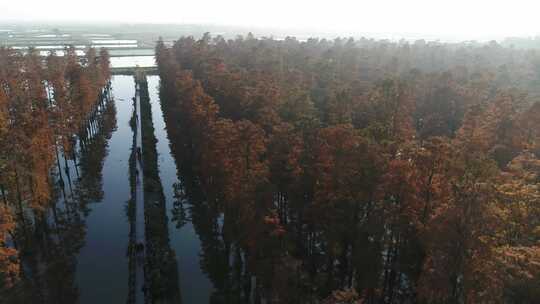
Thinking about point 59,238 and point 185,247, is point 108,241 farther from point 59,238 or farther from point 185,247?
point 185,247

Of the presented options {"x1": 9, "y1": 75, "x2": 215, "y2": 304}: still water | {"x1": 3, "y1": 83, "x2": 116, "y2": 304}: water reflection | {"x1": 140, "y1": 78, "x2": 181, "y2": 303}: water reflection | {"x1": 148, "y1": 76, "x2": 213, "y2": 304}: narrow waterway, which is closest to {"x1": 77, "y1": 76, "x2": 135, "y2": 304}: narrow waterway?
{"x1": 9, "y1": 75, "x2": 215, "y2": 304}: still water

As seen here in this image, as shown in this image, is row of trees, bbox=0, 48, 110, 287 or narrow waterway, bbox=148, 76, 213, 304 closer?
narrow waterway, bbox=148, 76, 213, 304

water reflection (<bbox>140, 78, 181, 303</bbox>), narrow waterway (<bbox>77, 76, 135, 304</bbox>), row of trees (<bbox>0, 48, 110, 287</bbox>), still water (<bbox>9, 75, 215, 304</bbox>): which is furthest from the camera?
row of trees (<bbox>0, 48, 110, 287</bbox>)

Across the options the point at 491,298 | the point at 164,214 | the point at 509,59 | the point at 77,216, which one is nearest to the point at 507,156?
the point at 491,298

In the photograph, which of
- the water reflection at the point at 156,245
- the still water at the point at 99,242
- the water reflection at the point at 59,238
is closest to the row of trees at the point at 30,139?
the water reflection at the point at 59,238

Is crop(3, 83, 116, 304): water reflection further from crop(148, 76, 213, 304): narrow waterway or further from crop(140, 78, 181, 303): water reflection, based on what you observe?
crop(148, 76, 213, 304): narrow waterway

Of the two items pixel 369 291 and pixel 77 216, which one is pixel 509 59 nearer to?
pixel 369 291
